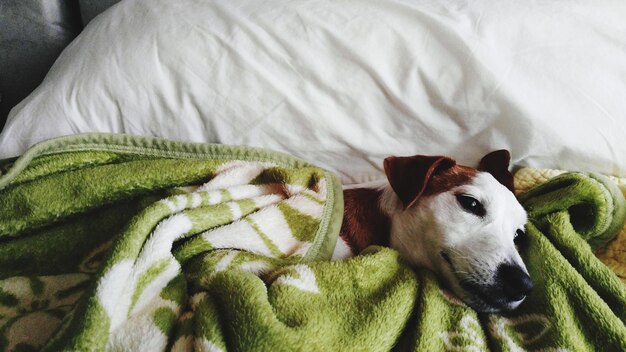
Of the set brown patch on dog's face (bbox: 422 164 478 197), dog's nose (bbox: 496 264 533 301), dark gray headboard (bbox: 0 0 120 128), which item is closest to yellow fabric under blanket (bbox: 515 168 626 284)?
brown patch on dog's face (bbox: 422 164 478 197)

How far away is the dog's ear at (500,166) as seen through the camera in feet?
2.86

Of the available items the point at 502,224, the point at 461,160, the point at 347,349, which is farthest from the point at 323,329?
the point at 461,160

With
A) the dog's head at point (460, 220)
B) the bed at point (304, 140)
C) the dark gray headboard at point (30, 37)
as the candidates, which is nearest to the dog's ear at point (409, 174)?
the dog's head at point (460, 220)

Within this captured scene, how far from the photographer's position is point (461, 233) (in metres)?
0.79

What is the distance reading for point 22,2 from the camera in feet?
A: 4.07

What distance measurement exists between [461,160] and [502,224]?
0.19 meters

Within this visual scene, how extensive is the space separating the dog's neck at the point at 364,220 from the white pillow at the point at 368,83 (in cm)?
8

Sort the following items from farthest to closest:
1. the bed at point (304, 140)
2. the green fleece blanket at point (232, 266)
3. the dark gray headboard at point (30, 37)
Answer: the dark gray headboard at point (30, 37), the bed at point (304, 140), the green fleece blanket at point (232, 266)

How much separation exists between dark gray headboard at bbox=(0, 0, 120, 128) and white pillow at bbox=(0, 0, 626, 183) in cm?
39

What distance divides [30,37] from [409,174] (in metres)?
1.07

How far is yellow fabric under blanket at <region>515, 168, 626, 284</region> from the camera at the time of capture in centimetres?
81

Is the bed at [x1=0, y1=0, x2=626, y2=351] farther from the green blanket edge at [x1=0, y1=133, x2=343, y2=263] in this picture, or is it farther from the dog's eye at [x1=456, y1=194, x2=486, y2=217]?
the dog's eye at [x1=456, y1=194, x2=486, y2=217]

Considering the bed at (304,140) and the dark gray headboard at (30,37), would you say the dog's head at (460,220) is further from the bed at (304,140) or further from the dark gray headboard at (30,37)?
the dark gray headboard at (30,37)

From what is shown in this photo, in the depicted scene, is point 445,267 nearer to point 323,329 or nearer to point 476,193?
point 476,193
